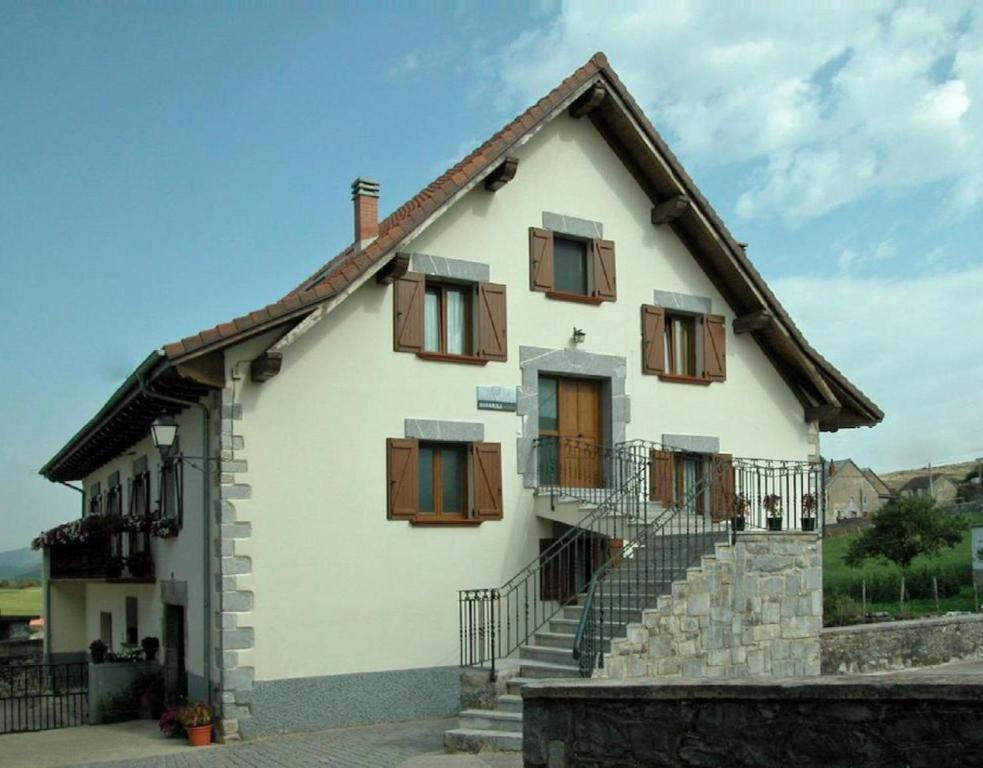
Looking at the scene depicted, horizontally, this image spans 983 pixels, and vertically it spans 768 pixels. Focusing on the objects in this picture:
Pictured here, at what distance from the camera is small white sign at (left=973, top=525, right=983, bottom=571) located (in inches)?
1233

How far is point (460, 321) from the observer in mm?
14992

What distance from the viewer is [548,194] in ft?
51.6

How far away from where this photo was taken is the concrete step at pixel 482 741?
1071cm

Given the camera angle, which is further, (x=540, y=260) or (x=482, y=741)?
(x=540, y=260)

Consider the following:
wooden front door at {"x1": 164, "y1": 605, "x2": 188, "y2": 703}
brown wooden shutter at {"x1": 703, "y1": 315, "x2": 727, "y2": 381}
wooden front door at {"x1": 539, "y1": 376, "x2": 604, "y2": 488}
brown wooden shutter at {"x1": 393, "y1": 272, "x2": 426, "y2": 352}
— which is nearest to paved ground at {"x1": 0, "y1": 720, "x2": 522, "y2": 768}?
wooden front door at {"x1": 164, "y1": 605, "x2": 188, "y2": 703}

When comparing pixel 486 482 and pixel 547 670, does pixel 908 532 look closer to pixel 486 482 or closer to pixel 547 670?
pixel 486 482

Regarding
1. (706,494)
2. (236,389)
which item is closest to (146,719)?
(236,389)

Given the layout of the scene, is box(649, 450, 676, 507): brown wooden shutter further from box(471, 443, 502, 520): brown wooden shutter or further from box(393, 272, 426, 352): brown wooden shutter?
box(393, 272, 426, 352): brown wooden shutter

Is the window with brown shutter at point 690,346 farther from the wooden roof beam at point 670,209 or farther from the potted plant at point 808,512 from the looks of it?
the potted plant at point 808,512

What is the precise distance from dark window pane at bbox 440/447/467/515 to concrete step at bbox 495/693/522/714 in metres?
3.46

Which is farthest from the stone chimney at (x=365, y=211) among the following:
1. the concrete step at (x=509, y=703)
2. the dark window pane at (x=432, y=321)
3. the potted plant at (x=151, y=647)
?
the concrete step at (x=509, y=703)

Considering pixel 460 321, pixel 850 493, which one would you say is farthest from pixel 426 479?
pixel 850 493

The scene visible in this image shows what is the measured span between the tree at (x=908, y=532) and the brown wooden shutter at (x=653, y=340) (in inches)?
706

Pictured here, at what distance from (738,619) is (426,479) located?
416 cm
